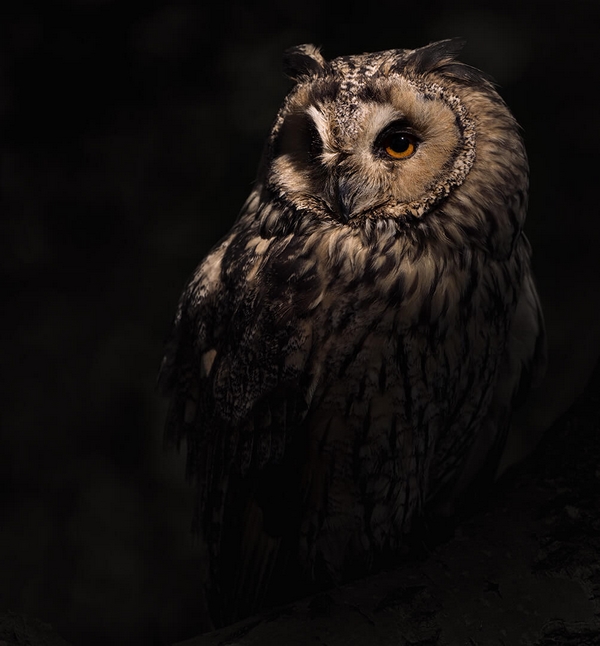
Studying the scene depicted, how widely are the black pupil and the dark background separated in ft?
3.18

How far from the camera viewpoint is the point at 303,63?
4.00 ft

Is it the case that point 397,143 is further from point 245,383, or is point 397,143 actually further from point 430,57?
point 245,383

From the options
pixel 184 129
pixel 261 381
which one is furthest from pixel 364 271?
pixel 184 129

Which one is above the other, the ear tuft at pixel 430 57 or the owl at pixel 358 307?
the ear tuft at pixel 430 57

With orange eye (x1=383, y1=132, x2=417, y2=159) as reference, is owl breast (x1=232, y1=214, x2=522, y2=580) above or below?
below

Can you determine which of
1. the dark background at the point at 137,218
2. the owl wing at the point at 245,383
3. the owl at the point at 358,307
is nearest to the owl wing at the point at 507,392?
the owl at the point at 358,307

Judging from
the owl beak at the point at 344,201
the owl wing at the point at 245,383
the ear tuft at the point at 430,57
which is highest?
the ear tuft at the point at 430,57

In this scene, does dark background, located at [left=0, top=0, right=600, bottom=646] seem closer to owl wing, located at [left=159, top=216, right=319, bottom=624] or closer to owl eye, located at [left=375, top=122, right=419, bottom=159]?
owl wing, located at [left=159, top=216, right=319, bottom=624]

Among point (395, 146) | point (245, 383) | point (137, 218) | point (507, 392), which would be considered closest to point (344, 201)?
point (395, 146)

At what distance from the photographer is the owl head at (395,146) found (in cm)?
111

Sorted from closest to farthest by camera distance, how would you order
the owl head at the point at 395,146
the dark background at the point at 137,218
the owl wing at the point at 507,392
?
the owl head at the point at 395,146 → the owl wing at the point at 507,392 → the dark background at the point at 137,218

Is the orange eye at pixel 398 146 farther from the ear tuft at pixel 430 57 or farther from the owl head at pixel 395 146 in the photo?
the ear tuft at pixel 430 57

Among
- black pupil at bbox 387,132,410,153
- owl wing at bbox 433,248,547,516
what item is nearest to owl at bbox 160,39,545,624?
black pupil at bbox 387,132,410,153

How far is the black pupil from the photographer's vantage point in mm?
1111
